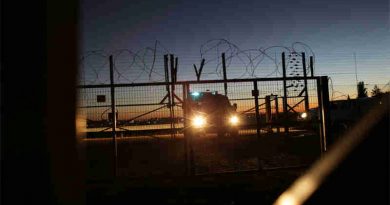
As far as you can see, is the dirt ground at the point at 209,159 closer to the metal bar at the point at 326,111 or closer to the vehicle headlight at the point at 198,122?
the vehicle headlight at the point at 198,122

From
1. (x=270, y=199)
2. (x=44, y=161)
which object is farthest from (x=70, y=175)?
(x=270, y=199)

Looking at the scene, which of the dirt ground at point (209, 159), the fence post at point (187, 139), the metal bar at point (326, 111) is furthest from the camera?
the dirt ground at point (209, 159)

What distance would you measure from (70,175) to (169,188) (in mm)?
4141

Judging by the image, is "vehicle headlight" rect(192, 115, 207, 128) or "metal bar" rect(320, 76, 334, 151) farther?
"metal bar" rect(320, 76, 334, 151)

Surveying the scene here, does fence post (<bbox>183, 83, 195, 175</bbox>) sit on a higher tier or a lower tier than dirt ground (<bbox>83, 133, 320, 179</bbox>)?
higher

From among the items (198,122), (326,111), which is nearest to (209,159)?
(198,122)

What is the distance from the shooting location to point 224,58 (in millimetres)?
9375

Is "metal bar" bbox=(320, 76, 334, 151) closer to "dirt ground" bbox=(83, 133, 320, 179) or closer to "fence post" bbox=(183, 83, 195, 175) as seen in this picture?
"dirt ground" bbox=(83, 133, 320, 179)

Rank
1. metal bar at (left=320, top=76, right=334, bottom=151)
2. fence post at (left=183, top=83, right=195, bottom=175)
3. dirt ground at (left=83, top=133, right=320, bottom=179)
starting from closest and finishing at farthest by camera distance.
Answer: fence post at (left=183, top=83, right=195, bottom=175) → metal bar at (left=320, top=76, right=334, bottom=151) → dirt ground at (left=83, top=133, right=320, bottom=179)

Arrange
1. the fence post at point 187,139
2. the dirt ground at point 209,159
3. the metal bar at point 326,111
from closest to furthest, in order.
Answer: the fence post at point 187,139 < the metal bar at point 326,111 < the dirt ground at point 209,159

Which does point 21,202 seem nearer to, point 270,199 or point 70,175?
point 70,175

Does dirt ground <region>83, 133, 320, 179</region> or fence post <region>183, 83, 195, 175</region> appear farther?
dirt ground <region>83, 133, 320, 179</region>

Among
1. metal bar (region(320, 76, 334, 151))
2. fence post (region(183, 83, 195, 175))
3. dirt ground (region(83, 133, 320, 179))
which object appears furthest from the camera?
dirt ground (region(83, 133, 320, 179))

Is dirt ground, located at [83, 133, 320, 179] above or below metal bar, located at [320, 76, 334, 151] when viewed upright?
below
